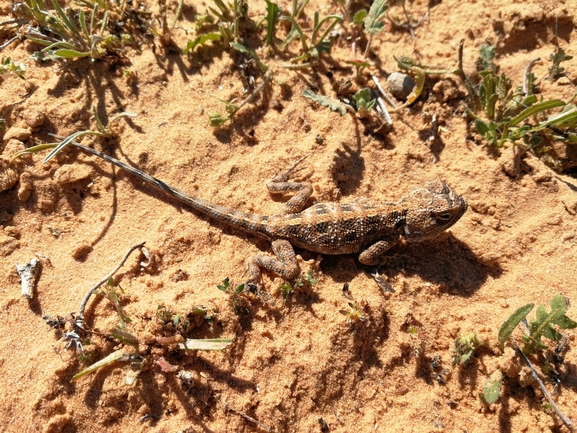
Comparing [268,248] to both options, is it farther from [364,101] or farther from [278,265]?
[364,101]

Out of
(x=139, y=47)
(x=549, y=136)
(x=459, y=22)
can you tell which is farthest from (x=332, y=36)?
(x=549, y=136)

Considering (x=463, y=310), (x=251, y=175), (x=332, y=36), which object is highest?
(x=332, y=36)

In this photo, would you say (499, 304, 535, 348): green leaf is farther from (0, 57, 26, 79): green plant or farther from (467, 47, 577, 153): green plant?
(0, 57, 26, 79): green plant

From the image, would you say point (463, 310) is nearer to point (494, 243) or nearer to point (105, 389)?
point (494, 243)

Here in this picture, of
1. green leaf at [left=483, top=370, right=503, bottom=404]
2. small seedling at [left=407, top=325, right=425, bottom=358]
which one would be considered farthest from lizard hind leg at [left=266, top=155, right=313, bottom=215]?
green leaf at [left=483, top=370, right=503, bottom=404]

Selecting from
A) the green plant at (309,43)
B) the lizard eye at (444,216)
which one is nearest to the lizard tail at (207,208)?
the lizard eye at (444,216)

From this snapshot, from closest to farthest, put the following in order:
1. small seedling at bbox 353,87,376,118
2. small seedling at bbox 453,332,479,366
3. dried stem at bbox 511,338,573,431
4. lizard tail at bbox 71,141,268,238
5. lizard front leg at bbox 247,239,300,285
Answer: dried stem at bbox 511,338,573,431, small seedling at bbox 453,332,479,366, lizard front leg at bbox 247,239,300,285, lizard tail at bbox 71,141,268,238, small seedling at bbox 353,87,376,118
